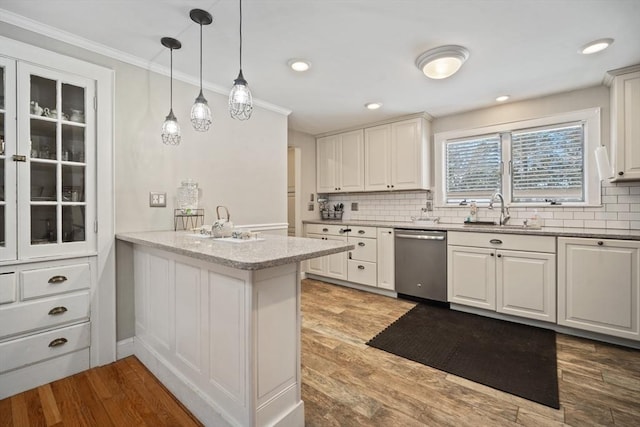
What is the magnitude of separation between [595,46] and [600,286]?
1.88 m

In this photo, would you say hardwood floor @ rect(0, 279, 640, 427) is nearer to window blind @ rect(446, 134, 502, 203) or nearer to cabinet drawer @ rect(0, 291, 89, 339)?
cabinet drawer @ rect(0, 291, 89, 339)

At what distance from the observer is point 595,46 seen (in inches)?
85.4

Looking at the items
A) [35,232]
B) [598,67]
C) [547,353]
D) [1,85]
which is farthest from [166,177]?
[598,67]

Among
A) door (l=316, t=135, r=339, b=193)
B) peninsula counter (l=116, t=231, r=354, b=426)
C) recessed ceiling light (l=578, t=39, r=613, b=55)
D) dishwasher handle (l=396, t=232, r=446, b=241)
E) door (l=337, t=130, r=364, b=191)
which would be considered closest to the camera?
peninsula counter (l=116, t=231, r=354, b=426)

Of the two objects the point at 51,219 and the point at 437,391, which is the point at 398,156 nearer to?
the point at 437,391

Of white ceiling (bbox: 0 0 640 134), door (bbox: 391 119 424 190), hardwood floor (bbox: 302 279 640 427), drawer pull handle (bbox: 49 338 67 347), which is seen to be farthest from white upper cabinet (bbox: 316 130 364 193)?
drawer pull handle (bbox: 49 338 67 347)

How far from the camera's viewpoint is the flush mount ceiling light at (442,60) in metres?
2.21

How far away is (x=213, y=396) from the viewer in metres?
1.52

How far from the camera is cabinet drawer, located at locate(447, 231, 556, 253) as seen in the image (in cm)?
268

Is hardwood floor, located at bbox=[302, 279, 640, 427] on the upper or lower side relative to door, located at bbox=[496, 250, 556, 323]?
lower

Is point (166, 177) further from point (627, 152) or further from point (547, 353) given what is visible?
point (627, 152)

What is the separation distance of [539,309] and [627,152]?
154 centimetres

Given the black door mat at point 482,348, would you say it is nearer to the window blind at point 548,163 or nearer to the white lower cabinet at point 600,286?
the white lower cabinet at point 600,286

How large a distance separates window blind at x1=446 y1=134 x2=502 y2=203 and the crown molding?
9.37 ft
